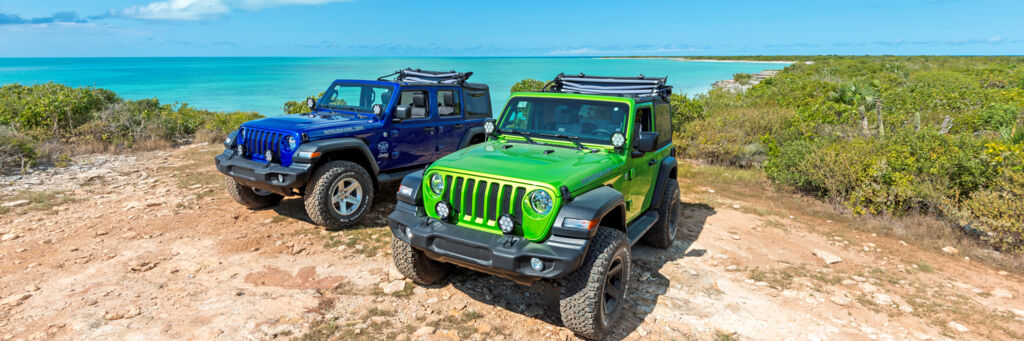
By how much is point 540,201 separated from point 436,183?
0.94 metres

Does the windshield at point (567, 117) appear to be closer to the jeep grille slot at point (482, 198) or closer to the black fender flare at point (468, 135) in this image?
the jeep grille slot at point (482, 198)

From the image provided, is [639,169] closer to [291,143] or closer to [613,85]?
[613,85]

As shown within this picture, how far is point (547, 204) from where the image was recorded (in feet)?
12.6

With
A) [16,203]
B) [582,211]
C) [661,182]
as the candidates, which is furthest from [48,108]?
[582,211]

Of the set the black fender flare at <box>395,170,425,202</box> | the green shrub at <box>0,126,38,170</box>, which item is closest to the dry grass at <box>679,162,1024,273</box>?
the black fender flare at <box>395,170,425,202</box>

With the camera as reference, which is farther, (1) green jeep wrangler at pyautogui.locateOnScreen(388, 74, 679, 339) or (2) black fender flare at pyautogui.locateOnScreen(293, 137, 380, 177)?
(2) black fender flare at pyautogui.locateOnScreen(293, 137, 380, 177)

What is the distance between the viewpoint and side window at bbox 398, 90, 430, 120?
292 inches

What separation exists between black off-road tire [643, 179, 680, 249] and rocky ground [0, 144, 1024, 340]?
145 millimetres

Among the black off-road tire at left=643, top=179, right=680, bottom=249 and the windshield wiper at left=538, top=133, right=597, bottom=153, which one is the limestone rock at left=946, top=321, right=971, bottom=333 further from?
the windshield wiper at left=538, top=133, right=597, bottom=153

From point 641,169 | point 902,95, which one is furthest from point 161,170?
point 902,95

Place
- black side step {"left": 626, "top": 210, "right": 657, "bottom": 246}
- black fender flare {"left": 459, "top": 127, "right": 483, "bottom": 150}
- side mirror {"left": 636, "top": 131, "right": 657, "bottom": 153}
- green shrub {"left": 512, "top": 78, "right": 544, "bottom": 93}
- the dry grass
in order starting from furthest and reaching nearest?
green shrub {"left": 512, "top": 78, "right": 544, "bottom": 93} < black fender flare {"left": 459, "top": 127, "right": 483, "bottom": 150} < the dry grass < black side step {"left": 626, "top": 210, "right": 657, "bottom": 246} < side mirror {"left": 636, "top": 131, "right": 657, "bottom": 153}

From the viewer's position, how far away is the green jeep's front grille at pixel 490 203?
388 cm

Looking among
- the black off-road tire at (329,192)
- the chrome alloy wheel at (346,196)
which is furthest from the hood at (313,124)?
the chrome alloy wheel at (346,196)

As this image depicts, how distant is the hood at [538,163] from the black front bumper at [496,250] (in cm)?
46
